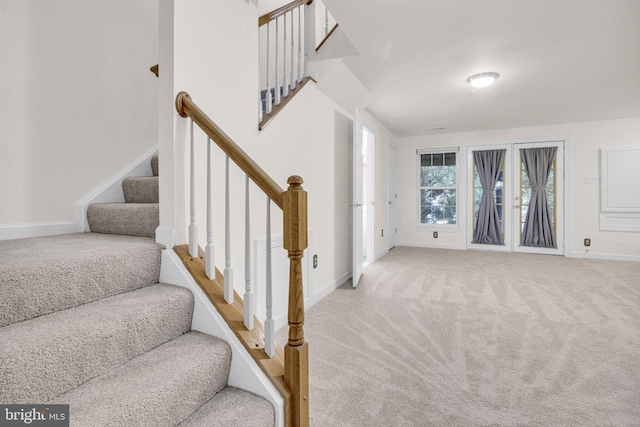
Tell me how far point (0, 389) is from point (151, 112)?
2.42 metres

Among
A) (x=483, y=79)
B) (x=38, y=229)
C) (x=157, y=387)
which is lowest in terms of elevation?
(x=157, y=387)

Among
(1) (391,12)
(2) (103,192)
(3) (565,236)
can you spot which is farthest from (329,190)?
(3) (565,236)

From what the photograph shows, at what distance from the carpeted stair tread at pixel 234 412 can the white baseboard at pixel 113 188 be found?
1642 mm

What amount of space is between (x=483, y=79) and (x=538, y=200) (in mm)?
3404

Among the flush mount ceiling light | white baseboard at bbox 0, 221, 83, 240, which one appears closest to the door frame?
the flush mount ceiling light

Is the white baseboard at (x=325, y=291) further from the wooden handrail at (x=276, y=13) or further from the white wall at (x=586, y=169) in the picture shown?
the white wall at (x=586, y=169)

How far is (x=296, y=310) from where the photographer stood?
4.60 feet

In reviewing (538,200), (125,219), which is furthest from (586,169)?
(125,219)

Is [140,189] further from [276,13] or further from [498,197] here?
[498,197]

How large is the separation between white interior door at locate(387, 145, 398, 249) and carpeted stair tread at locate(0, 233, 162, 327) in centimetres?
489

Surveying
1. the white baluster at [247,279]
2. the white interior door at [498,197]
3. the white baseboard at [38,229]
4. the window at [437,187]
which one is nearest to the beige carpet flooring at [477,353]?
the white baluster at [247,279]

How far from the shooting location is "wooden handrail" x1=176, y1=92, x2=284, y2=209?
1454mm

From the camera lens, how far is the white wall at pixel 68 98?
6.25 ft

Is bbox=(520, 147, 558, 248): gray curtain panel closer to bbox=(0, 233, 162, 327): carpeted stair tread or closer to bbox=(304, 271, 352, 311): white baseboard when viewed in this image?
bbox=(304, 271, 352, 311): white baseboard
